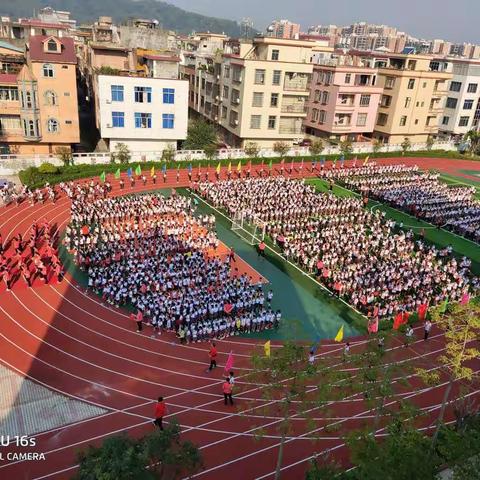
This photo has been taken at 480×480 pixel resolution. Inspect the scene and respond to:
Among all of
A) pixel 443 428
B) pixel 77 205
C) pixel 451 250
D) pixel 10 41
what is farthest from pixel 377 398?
pixel 10 41

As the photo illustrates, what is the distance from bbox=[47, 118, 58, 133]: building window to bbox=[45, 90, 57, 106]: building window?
1.47 m

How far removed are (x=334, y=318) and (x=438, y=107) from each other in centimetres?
5245

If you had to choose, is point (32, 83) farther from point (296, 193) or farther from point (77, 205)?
point (296, 193)

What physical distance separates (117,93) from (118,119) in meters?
2.38

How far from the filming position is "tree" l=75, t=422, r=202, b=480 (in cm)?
914

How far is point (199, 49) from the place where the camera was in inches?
2958

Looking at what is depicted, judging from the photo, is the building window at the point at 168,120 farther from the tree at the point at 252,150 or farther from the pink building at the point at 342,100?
the pink building at the point at 342,100

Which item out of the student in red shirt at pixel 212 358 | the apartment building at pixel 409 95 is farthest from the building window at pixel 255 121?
the student in red shirt at pixel 212 358

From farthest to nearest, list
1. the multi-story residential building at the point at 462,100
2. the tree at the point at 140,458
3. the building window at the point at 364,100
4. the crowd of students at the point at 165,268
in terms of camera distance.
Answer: the multi-story residential building at the point at 462,100 < the building window at the point at 364,100 < the crowd of students at the point at 165,268 < the tree at the point at 140,458

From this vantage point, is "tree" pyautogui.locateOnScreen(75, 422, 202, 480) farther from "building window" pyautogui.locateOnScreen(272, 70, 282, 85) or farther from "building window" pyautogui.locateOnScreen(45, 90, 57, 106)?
"building window" pyautogui.locateOnScreen(272, 70, 282, 85)

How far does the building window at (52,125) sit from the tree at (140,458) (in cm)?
3746

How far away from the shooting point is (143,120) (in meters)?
44.9

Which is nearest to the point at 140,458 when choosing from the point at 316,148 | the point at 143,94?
the point at 143,94

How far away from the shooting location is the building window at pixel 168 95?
4481 cm
